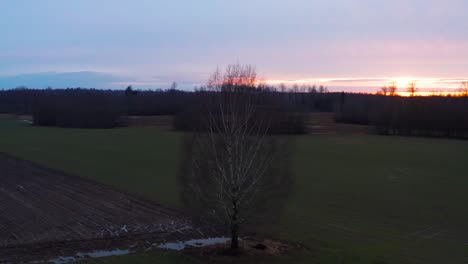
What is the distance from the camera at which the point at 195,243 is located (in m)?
19.7

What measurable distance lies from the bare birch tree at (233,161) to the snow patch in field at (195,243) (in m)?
1.99

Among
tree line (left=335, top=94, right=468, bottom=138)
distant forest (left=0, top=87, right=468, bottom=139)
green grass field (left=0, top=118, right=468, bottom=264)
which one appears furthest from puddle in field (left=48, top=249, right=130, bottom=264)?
tree line (left=335, top=94, right=468, bottom=138)

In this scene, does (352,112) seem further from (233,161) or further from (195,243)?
(233,161)

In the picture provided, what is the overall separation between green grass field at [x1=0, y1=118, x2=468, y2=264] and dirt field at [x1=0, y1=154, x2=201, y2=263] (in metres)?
2.16

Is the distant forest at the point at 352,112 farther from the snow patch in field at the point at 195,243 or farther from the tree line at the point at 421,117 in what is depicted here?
the snow patch in field at the point at 195,243

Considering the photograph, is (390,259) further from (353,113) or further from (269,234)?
(353,113)

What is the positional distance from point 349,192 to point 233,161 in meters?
19.0

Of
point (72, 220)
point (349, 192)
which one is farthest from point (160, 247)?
point (349, 192)

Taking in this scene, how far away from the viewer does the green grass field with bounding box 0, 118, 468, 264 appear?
19791 millimetres

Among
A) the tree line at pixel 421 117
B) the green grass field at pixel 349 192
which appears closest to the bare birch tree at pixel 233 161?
the green grass field at pixel 349 192

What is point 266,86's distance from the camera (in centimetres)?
1897

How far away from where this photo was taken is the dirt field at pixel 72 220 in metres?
19.2

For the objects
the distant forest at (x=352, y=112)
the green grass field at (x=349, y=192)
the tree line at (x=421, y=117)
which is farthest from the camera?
the distant forest at (x=352, y=112)

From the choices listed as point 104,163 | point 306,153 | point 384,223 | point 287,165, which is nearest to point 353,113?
point 306,153
